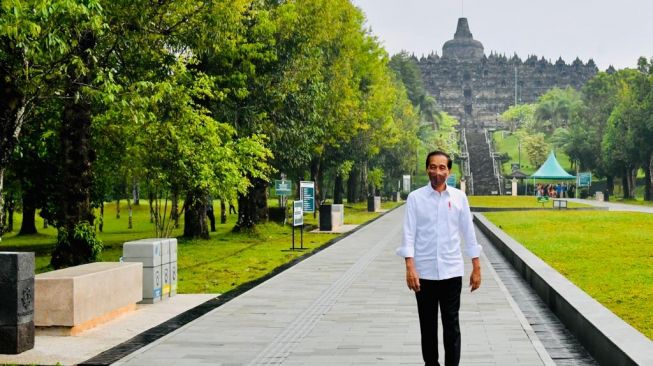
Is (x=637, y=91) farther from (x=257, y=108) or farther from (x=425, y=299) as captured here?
(x=425, y=299)

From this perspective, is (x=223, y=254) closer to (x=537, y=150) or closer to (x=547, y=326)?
(x=547, y=326)

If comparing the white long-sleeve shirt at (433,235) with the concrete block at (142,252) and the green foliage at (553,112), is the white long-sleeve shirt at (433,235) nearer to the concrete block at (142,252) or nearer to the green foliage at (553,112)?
the concrete block at (142,252)

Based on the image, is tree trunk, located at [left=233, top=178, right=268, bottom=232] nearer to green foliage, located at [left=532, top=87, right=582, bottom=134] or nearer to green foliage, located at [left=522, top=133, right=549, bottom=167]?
green foliage, located at [left=522, top=133, right=549, bottom=167]

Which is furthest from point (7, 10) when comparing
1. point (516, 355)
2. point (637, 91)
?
point (637, 91)

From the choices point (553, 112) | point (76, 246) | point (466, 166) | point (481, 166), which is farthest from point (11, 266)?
point (553, 112)

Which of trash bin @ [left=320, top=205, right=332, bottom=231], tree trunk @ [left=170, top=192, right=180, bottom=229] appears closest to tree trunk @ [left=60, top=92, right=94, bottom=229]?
tree trunk @ [left=170, top=192, right=180, bottom=229]

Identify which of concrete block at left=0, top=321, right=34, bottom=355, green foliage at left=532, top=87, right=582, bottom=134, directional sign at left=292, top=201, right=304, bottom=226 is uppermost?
green foliage at left=532, top=87, right=582, bottom=134

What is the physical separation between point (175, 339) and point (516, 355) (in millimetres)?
3720

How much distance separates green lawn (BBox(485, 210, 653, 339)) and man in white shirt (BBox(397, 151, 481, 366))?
3.50 meters

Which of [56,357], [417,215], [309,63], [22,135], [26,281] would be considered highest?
[309,63]

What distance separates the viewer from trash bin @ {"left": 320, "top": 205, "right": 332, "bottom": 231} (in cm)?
3309

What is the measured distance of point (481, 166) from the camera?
4658 inches

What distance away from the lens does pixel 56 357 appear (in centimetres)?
830

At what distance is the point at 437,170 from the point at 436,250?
63 cm
